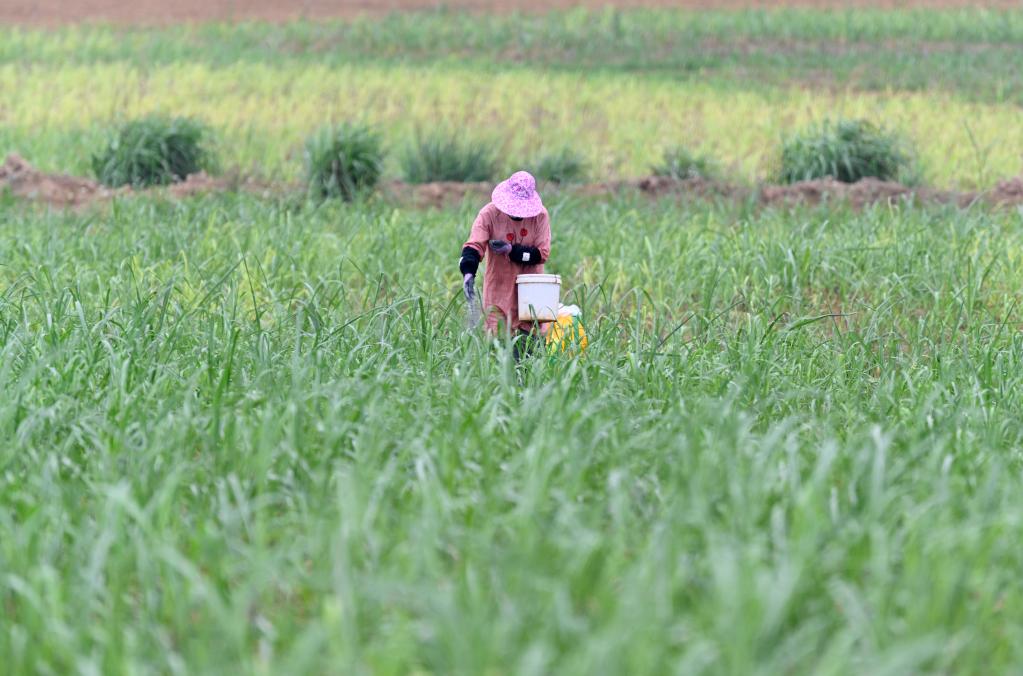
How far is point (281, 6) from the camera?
24266 millimetres

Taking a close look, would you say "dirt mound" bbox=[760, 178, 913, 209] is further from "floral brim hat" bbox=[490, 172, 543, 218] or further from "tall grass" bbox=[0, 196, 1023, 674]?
"floral brim hat" bbox=[490, 172, 543, 218]

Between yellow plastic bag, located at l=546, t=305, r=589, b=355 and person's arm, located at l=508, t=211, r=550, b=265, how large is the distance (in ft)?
0.76

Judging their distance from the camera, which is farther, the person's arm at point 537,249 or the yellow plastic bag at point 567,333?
the person's arm at point 537,249

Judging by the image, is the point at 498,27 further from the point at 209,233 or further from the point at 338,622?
the point at 338,622

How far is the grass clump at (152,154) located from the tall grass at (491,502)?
486 centimetres

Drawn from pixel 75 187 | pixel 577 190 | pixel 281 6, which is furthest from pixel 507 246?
pixel 281 6

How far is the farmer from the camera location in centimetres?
490

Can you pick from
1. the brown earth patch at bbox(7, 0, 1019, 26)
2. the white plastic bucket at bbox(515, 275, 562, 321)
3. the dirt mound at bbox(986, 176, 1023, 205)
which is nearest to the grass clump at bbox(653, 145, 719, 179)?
the dirt mound at bbox(986, 176, 1023, 205)

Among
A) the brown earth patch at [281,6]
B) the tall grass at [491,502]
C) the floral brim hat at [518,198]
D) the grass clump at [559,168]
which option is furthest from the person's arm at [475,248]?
the brown earth patch at [281,6]

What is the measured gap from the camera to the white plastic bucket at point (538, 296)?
478 centimetres

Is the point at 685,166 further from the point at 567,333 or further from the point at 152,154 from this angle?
the point at 567,333

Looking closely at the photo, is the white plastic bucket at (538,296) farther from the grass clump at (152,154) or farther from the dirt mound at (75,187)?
the grass clump at (152,154)

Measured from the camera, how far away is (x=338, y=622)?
2186 mm

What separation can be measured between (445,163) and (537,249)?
546 cm
